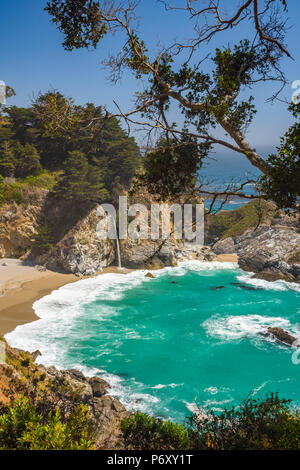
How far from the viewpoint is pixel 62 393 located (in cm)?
1202

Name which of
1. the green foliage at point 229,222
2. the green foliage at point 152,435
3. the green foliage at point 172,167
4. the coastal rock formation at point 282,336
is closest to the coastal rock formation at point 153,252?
the green foliage at point 229,222

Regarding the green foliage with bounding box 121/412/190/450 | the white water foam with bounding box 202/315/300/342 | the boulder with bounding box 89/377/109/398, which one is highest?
the green foliage with bounding box 121/412/190/450

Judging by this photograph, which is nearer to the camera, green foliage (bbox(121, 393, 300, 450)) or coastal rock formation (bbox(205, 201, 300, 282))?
green foliage (bbox(121, 393, 300, 450))

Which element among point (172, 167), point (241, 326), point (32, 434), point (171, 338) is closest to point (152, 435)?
point (32, 434)

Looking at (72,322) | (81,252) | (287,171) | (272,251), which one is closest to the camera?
(287,171)

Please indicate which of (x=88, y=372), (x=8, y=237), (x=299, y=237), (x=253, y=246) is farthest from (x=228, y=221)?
(x=88, y=372)

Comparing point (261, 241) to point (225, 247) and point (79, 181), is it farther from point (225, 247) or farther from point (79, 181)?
point (79, 181)

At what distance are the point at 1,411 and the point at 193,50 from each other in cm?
988

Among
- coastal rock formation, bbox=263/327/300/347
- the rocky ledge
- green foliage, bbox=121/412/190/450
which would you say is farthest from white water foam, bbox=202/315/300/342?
green foliage, bbox=121/412/190/450

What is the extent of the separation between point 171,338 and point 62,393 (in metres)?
12.8

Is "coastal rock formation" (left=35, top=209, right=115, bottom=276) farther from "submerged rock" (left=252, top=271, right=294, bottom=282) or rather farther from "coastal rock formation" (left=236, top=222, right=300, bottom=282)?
"submerged rock" (left=252, top=271, right=294, bottom=282)

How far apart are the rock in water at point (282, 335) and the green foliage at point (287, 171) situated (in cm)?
2030

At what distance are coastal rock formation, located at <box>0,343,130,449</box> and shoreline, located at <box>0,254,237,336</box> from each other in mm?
9801

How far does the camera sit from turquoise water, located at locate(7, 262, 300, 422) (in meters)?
17.4
